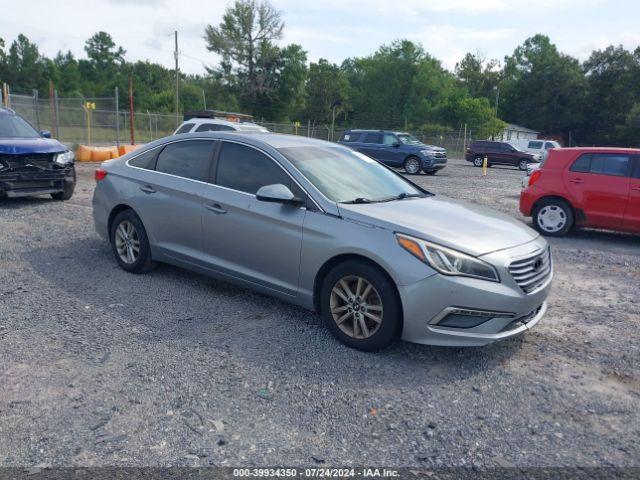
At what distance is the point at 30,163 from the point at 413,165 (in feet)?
52.8

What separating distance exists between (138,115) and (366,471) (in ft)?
101

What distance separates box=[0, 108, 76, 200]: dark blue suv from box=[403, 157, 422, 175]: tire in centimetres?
1507

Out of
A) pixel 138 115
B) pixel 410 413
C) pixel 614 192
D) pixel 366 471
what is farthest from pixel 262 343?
pixel 138 115

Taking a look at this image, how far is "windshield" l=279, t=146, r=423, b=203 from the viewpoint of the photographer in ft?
15.5

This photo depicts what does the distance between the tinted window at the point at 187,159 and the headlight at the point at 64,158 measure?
532 cm

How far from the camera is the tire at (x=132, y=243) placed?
5789mm

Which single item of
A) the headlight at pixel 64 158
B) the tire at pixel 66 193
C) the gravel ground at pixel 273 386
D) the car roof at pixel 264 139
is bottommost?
the gravel ground at pixel 273 386

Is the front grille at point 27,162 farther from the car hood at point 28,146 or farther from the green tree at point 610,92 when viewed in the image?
the green tree at point 610,92

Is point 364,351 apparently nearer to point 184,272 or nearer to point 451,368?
point 451,368

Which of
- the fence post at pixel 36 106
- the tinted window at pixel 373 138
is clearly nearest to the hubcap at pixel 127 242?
the tinted window at pixel 373 138

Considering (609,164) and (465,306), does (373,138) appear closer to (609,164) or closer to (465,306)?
(609,164)

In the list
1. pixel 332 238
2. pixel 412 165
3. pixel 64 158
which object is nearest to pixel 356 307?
pixel 332 238

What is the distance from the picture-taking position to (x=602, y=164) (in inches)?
353

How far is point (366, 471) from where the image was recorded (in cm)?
283
